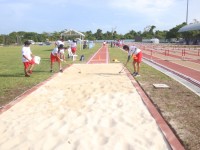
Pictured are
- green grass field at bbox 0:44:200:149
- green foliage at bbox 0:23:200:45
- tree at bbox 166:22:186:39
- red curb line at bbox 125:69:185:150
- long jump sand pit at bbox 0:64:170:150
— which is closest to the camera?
red curb line at bbox 125:69:185:150

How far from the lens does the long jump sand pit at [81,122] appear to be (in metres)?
5.66

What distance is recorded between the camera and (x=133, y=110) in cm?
789

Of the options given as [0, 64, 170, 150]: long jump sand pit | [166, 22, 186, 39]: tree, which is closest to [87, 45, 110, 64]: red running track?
[0, 64, 170, 150]: long jump sand pit

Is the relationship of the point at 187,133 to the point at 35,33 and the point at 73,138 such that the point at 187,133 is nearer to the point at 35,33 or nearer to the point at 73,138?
the point at 73,138

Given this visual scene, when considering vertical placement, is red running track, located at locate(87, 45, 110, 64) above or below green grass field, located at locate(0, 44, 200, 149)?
below

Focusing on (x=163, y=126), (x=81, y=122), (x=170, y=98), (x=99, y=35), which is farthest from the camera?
(x=99, y=35)

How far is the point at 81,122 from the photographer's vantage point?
272 inches

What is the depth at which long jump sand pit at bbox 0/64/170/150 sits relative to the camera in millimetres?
5656

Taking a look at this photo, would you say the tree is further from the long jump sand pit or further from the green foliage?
the long jump sand pit

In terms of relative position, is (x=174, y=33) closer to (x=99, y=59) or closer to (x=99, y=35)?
(x=99, y=35)

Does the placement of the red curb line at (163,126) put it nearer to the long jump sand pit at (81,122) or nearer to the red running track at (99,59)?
the long jump sand pit at (81,122)

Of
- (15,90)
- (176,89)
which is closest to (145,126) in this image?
(176,89)

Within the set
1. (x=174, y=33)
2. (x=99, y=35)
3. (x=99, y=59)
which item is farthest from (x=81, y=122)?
(x=99, y=35)

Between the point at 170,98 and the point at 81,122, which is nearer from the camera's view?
the point at 81,122
